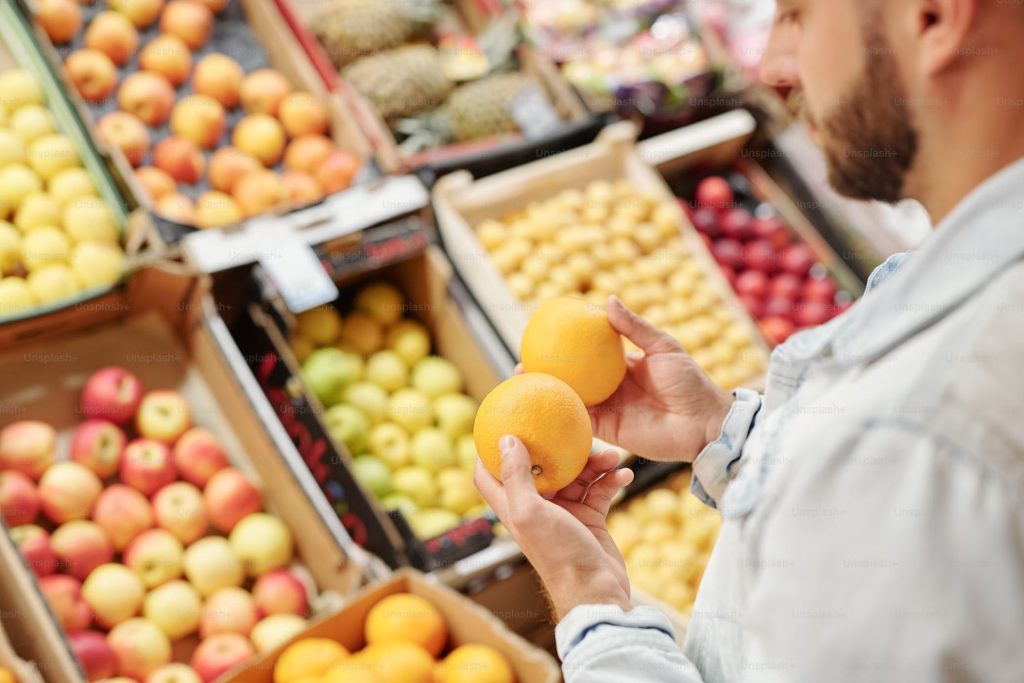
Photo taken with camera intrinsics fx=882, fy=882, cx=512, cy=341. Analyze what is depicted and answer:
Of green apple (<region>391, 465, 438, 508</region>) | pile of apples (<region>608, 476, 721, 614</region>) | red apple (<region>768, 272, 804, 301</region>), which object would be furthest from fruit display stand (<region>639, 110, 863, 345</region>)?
green apple (<region>391, 465, 438, 508</region>)

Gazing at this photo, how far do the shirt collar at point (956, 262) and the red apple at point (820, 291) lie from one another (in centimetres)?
234

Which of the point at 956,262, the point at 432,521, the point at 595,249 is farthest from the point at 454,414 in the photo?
the point at 956,262

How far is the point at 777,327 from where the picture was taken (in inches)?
117

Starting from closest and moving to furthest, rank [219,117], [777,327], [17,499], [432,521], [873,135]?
1. [873,135]
2. [17,499]
3. [432,521]
4. [219,117]
5. [777,327]

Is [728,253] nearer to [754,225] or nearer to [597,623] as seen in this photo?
[754,225]

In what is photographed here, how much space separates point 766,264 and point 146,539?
7.27 ft

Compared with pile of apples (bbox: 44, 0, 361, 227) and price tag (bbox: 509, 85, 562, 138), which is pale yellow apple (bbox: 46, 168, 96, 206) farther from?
price tag (bbox: 509, 85, 562, 138)

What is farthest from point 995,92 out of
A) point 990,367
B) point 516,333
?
point 516,333

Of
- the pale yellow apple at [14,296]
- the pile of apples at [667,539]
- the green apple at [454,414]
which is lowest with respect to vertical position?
the pile of apples at [667,539]

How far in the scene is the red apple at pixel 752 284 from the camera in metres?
3.06

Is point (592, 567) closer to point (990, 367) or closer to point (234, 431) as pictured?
point (990, 367)

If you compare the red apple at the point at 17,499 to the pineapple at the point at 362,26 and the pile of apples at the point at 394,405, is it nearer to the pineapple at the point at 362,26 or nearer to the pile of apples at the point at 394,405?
the pile of apples at the point at 394,405

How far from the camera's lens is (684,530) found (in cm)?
245

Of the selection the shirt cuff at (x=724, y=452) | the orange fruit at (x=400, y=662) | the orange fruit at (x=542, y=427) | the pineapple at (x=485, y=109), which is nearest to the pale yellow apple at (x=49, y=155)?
the pineapple at (x=485, y=109)
